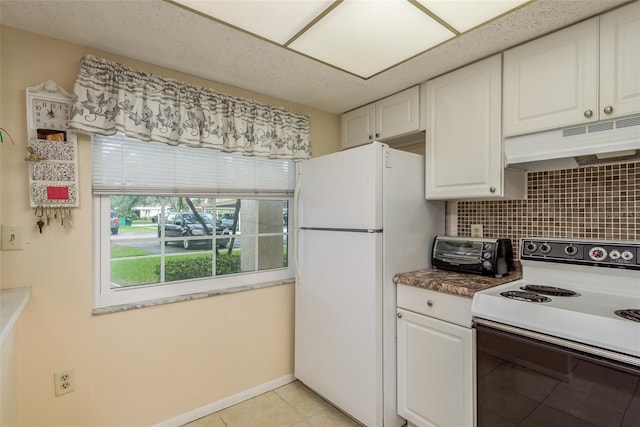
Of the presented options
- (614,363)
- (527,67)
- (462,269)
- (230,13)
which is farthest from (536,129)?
(230,13)

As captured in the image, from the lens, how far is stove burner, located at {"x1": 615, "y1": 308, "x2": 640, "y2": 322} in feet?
3.55

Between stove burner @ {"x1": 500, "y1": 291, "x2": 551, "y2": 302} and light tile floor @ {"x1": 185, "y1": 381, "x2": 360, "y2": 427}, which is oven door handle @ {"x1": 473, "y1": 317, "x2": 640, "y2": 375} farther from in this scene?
light tile floor @ {"x1": 185, "y1": 381, "x2": 360, "y2": 427}

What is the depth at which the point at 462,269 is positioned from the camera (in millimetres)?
1893

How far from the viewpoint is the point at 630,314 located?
Answer: 1124mm

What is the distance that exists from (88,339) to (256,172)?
54.5 inches

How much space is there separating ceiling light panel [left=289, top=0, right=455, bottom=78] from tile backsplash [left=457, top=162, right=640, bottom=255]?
1.04 meters

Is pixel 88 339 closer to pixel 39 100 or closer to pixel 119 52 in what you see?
pixel 39 100

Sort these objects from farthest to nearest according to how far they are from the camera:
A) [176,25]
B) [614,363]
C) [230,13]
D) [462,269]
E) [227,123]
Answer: [227,123] → [462,269] → [176,25] → [230,13] → [614,363]

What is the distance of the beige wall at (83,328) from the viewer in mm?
1494

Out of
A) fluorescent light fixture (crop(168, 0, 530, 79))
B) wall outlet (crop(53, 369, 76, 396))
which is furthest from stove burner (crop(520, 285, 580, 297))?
wall outlet (crop(53, 369, 76, 396))

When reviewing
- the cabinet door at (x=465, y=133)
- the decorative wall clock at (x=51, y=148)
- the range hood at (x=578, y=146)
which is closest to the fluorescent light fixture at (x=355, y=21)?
the cabinet door at (x=465, y=133)

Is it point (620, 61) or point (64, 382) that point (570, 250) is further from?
point (64, 382)

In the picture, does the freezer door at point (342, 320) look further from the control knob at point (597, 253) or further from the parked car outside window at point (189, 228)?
the control knob at point (597, 253)

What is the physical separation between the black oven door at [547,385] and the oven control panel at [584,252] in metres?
0.55
